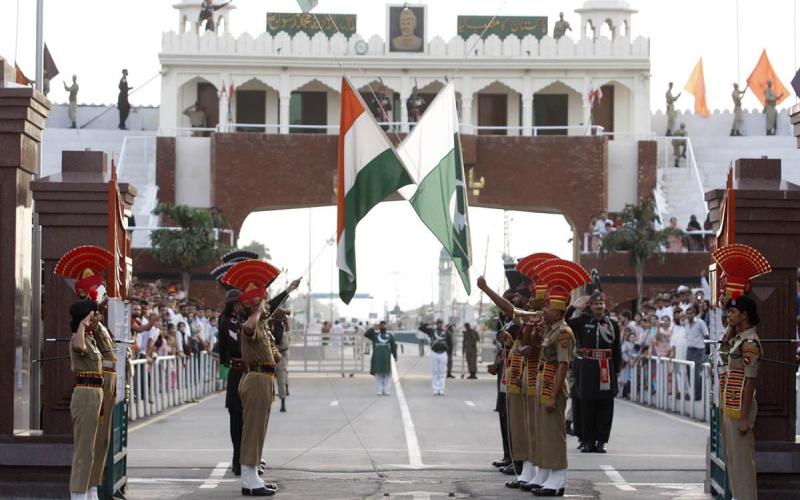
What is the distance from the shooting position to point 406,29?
6088 cm

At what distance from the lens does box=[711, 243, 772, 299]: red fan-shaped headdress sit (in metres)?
13.5

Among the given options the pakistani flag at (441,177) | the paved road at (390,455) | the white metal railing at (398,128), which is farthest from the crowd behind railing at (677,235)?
the pakistani flag at (441,177)

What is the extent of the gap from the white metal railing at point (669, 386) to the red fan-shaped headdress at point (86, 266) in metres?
13.1

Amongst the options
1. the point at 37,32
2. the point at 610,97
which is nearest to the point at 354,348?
the point at 610,97

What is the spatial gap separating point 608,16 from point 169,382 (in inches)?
1504

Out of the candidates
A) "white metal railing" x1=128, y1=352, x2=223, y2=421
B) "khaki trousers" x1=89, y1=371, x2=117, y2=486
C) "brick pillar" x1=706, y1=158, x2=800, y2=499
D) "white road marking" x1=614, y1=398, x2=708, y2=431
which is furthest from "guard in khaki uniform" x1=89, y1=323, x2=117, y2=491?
"white road marking" x1=614, y1=398, x2=708, y2=431

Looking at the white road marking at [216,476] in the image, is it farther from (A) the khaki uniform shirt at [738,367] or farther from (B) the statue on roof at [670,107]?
(B) the statue on roof at [670,107]

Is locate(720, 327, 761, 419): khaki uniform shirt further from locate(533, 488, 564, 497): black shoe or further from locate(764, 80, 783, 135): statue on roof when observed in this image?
locate(764, 80, 783, 135): statue on roof

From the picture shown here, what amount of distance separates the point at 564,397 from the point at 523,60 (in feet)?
152

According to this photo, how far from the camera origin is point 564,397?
1515cm

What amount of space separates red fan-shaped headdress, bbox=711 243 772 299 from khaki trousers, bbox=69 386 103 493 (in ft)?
17.2

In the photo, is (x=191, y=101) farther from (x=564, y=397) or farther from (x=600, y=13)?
(x=564, y=397)

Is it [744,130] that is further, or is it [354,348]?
[744,130]

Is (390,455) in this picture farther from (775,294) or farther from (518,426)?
(775,294)
